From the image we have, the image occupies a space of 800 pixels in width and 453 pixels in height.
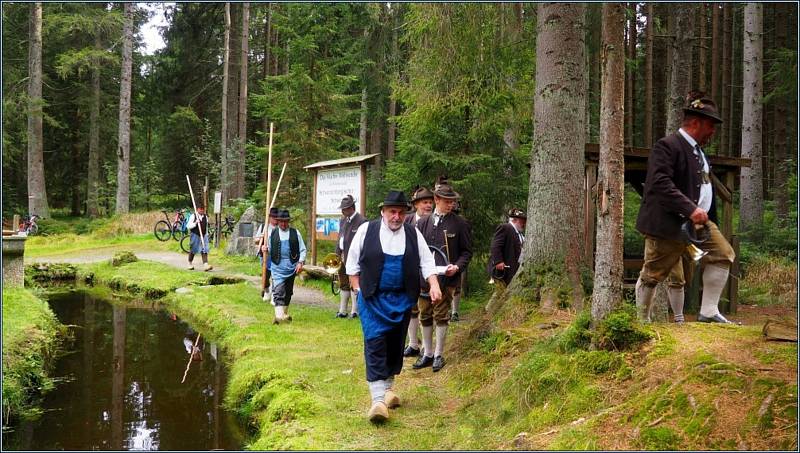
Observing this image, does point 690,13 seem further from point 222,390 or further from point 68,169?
point 68,169

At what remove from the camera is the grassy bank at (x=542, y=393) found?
3.80 meters

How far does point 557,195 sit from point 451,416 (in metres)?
3.04

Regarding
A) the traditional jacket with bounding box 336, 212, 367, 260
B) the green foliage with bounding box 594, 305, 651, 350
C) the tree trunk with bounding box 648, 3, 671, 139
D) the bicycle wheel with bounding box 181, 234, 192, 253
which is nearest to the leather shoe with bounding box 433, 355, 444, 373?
the green foliage with bounding box 594, 305, 651, 350

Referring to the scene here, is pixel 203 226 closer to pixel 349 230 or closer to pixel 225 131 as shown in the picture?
pixel 349 230

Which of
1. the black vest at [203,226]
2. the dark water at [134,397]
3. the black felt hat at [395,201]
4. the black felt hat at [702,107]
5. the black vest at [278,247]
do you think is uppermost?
the black felt hat at [702,107]

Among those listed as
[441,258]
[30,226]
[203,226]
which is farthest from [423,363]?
[30,226]

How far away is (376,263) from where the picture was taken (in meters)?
5.42

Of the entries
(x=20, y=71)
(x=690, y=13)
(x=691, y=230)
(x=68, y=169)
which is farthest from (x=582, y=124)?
(x=68, y=169)

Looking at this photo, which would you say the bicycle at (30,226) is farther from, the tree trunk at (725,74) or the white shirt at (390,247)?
the tree trunk at (725,74)

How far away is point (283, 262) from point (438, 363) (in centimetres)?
395

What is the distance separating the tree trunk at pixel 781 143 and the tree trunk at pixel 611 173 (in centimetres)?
1325

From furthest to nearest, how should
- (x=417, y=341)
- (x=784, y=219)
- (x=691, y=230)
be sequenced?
(x=784, y=219) → (x=417, y=341) → (x=691, y=230)

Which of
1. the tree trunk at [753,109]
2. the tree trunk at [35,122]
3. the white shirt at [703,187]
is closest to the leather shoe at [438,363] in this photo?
the white shirt at [703,187]

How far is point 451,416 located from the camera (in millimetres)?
5320
